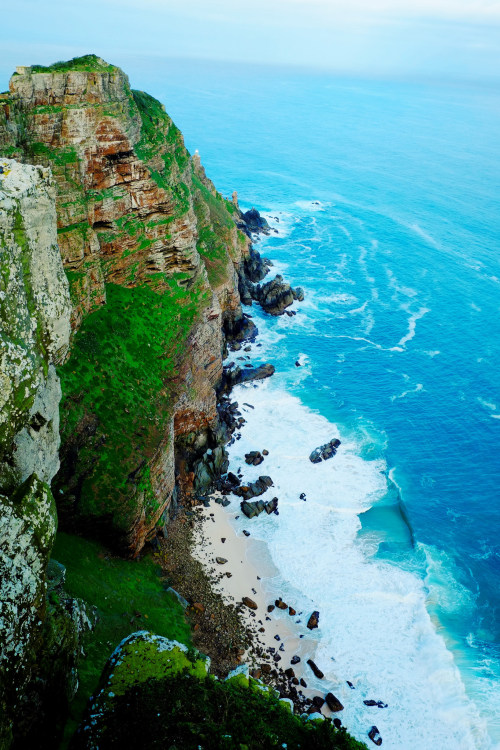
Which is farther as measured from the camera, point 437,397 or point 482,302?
point 482,302

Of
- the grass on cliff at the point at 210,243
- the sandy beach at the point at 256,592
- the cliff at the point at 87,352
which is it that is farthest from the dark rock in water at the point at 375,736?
the grass on cliff at the point at 210,243

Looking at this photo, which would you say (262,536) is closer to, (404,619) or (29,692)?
(404,619)

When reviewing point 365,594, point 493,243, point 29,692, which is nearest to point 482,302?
point 493,243

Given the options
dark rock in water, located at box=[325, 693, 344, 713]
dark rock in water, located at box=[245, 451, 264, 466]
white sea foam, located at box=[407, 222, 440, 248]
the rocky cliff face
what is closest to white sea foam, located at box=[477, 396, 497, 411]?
dark rock in water, located at box=[245, 451, 264, 466]

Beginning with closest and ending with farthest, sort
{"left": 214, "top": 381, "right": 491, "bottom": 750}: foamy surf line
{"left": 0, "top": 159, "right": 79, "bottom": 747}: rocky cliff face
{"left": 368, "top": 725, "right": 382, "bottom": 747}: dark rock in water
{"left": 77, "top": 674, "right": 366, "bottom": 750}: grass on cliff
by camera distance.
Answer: {"left": 0, "top": 159, "right": 79, "bottom": 747}: rocky cliff face → {"left": 77, "top": 674, "right": 366, "bottom": 750}: grass on cliff → {"left": 368, "top": 725, "right": 382, "bottom": 747}: dark rock in water → {"left": 214, "top": 381, "right": 491, "bottom": 750}: foamy surf line

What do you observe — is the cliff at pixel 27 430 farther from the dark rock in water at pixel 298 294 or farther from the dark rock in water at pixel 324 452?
the dark rock in water at pixel 298 294

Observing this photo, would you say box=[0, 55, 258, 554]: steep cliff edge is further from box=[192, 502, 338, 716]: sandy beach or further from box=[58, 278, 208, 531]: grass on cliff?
box=[192, 502, 338, 716]: sandy beach
